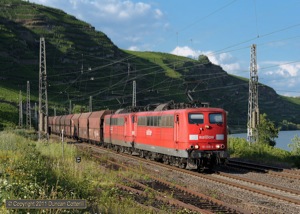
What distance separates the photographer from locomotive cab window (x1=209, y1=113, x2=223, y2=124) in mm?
21188

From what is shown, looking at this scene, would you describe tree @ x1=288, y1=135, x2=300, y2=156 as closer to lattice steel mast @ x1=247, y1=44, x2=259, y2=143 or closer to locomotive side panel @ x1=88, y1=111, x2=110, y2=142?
lattice steel mast @ x1=247, y1=44, x2=259, y2=143

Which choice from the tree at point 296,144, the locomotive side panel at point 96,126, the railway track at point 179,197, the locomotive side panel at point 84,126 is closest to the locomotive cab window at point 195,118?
the railway track at point 179,197

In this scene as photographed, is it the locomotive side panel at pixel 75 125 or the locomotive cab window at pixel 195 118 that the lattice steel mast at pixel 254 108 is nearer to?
the locomotive cab window at pixel 195 118

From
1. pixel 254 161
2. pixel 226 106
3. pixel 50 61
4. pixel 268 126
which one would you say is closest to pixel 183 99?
pixel 226 106

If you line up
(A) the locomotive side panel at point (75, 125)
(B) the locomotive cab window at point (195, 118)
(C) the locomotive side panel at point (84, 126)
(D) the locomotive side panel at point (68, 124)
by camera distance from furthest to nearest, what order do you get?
(D) the locomotive side panel at point (68, 124) < (A) the locomotive side panel at point (75, 125) < (C) the locomotive side panel at point (84, 126) < (B) the locomotive cab window at point (195, 118)

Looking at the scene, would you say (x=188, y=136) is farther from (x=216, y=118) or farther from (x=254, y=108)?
(x=254, y=108)

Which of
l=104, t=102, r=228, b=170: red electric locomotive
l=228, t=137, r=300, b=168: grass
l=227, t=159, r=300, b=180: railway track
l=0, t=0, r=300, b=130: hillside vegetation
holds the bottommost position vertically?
l=227, t=159, r=300, b=180: railway track

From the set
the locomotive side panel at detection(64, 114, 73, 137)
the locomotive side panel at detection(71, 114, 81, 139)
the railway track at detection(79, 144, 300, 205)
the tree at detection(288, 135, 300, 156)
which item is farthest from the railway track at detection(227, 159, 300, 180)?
the locomotive side panel at detection(64, 114, 73, 137)

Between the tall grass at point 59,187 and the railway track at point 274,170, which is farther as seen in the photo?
the railway track at point 274,170

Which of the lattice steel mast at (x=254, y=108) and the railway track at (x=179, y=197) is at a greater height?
the lattice steel mast at (x=254, y=108)

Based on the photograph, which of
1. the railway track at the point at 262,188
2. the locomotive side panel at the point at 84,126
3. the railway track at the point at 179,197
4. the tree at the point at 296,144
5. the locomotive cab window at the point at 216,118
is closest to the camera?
the railway track at the point at 179,197

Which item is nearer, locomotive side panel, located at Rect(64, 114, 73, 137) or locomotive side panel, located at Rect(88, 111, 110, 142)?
locomotive side panel, located at Rect(88, 111, 110, 142)

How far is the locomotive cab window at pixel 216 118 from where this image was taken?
21188 mm

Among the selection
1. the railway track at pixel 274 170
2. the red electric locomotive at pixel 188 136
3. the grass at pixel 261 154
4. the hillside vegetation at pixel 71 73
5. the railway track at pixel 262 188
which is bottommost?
the railway track at pixel 262 188
